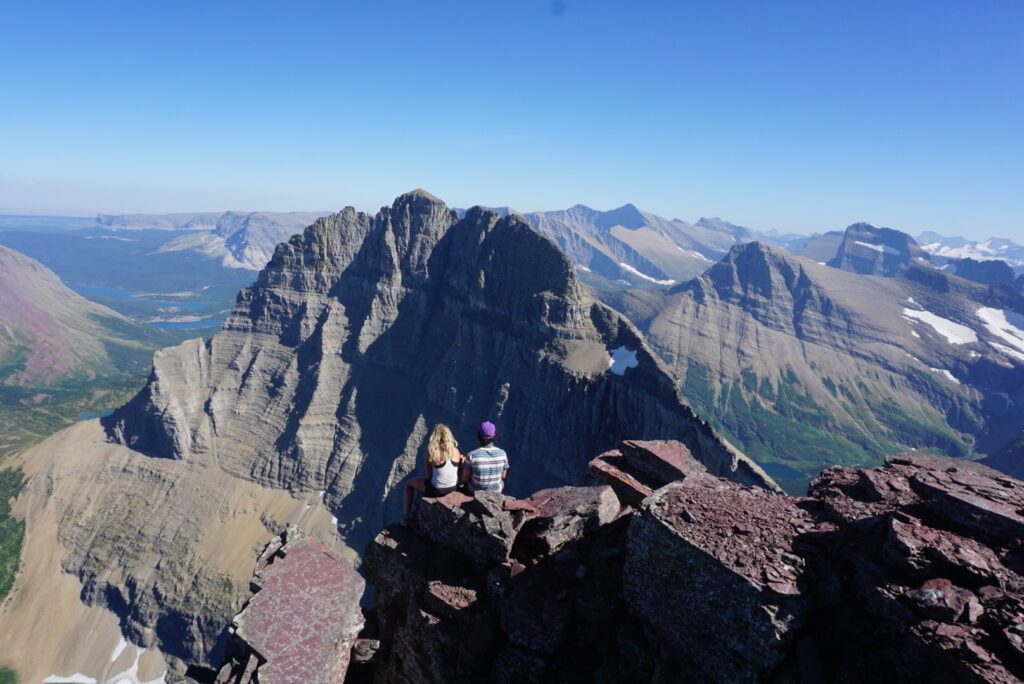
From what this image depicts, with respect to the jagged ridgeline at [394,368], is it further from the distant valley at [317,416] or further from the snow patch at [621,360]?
the snow patch at [621,360]

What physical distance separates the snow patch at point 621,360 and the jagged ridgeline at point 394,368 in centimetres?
114

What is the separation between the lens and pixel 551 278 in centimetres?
10094

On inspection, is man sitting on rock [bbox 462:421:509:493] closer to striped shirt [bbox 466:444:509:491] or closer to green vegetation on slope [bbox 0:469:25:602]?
striped shirt [bbox 466:444:509:491]

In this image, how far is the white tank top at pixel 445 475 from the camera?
59.2 feet

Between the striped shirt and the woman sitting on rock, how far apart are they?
66 cm

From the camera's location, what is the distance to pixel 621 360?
94312mm

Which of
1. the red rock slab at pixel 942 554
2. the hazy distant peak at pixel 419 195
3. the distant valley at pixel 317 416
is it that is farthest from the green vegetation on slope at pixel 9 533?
the red rock slab at pixel 942 554

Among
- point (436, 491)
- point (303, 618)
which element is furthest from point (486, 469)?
point (303, 618)

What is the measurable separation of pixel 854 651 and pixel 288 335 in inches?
4813

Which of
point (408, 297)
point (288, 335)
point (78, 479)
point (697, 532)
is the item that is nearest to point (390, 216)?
point (408, 297)

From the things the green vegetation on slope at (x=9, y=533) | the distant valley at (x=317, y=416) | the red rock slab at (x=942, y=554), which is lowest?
the green vegetation on slope at (x=9, y=533)

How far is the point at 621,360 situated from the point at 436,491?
79.7 metres

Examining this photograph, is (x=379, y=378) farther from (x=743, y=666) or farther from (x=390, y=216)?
(x=743, y=666)

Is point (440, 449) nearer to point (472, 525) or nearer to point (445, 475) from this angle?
point (445, 475)
